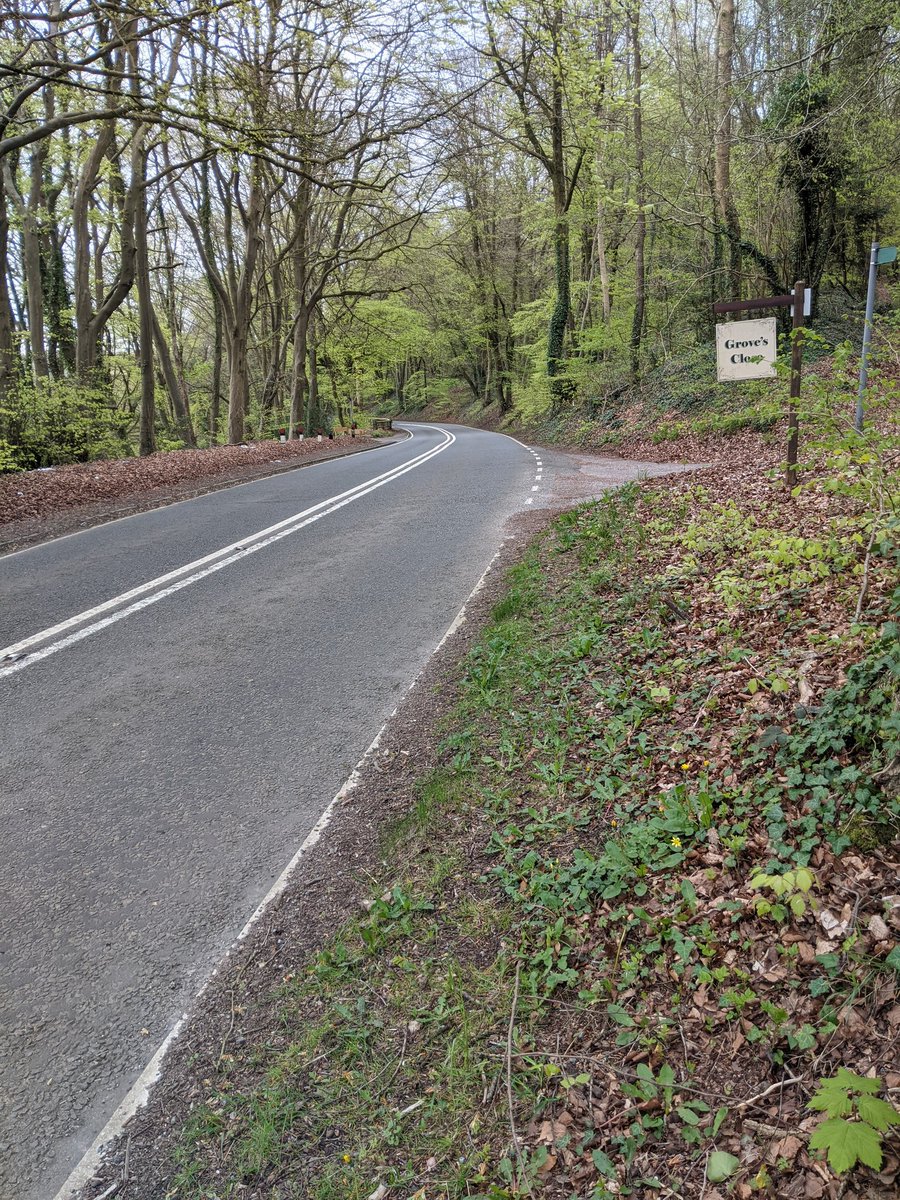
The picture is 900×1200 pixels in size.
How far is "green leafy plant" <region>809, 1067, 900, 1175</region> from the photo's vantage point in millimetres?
1597

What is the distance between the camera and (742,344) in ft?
26.3

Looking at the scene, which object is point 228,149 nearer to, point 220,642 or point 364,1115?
point 220,642

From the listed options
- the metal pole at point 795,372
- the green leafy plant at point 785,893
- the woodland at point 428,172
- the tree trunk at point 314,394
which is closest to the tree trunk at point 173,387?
the woodland at point 428,172

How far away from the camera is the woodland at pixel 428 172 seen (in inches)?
432

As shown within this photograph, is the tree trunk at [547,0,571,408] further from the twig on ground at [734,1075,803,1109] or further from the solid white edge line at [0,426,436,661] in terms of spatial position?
the twig on ground at [734,1075,803,1109]

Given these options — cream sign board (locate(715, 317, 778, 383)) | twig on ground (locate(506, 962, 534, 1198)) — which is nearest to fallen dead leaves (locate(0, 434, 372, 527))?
cream sign board (locate(715, 317, 778, 383))

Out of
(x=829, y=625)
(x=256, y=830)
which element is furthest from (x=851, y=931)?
(x=256, y=830)

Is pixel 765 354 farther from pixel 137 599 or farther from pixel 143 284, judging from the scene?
pixel 143 284

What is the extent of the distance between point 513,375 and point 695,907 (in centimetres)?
4149

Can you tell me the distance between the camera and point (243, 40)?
551 inches

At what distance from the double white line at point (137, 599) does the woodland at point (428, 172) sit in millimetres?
4931

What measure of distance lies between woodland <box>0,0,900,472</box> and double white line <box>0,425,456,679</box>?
4931mm

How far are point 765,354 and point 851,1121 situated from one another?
778 cm

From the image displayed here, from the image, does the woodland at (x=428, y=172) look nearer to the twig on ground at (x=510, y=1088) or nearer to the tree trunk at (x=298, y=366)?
the tree trunk at (x=298, y=366)
